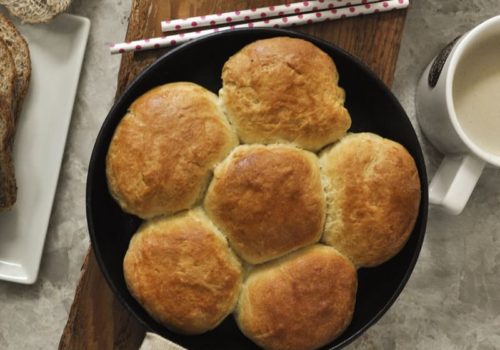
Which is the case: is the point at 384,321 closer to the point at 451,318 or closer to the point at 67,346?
the point at 451,318

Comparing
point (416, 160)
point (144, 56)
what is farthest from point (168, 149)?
point (416, 160)

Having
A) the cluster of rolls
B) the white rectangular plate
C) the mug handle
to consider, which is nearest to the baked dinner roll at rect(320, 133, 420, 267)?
the cluster of rolls

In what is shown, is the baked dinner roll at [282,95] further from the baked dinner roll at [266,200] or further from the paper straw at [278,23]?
the paper straw at [278,23]

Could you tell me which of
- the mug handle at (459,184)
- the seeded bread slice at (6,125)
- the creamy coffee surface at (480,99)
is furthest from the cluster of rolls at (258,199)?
the seeded bread slice at (6,125)

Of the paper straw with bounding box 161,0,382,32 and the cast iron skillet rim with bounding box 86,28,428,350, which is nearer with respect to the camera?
the cast iron skillet rim with bounding box 86,28,428,350

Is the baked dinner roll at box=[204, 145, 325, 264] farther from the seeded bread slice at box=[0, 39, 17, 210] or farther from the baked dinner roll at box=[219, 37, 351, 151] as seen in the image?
the seeded bread slice at box=[0, 39, 17, 210]

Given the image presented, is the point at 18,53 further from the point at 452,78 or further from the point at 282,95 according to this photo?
the point at 452,78

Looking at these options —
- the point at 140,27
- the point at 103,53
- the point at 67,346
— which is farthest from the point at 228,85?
the point at 67,346
